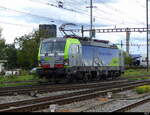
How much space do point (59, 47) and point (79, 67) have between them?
8.09 ft

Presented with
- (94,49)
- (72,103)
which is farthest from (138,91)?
(94,49)

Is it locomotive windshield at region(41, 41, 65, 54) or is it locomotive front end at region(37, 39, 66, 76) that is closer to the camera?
locomotive front end at region(37, 39, 66, 76)

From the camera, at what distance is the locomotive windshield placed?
24.1m

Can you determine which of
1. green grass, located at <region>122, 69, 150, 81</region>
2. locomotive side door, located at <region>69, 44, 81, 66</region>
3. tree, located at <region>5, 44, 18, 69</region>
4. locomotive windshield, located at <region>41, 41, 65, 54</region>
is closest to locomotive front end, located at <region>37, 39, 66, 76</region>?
locomotive windshield, located at <region>41, 41, 65, 54</region>

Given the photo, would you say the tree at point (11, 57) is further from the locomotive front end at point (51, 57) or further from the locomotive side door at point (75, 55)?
the locomotive front end at point (51, 57)

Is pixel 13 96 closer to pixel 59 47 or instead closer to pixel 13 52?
pixel 59 47

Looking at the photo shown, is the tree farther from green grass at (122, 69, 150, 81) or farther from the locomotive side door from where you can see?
the locomotive side door

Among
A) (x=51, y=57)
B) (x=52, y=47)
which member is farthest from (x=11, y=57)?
(x=51, y=57)

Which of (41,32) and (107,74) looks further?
(41,32)

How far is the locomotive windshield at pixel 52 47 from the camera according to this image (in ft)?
79.2

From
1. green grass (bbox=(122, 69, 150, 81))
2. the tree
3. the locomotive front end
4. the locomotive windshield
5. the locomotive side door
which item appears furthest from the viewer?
the tree

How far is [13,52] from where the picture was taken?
3228 inches

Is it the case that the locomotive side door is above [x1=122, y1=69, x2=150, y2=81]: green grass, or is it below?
above

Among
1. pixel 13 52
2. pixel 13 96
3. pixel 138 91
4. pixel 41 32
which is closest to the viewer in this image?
pixel 13 96
